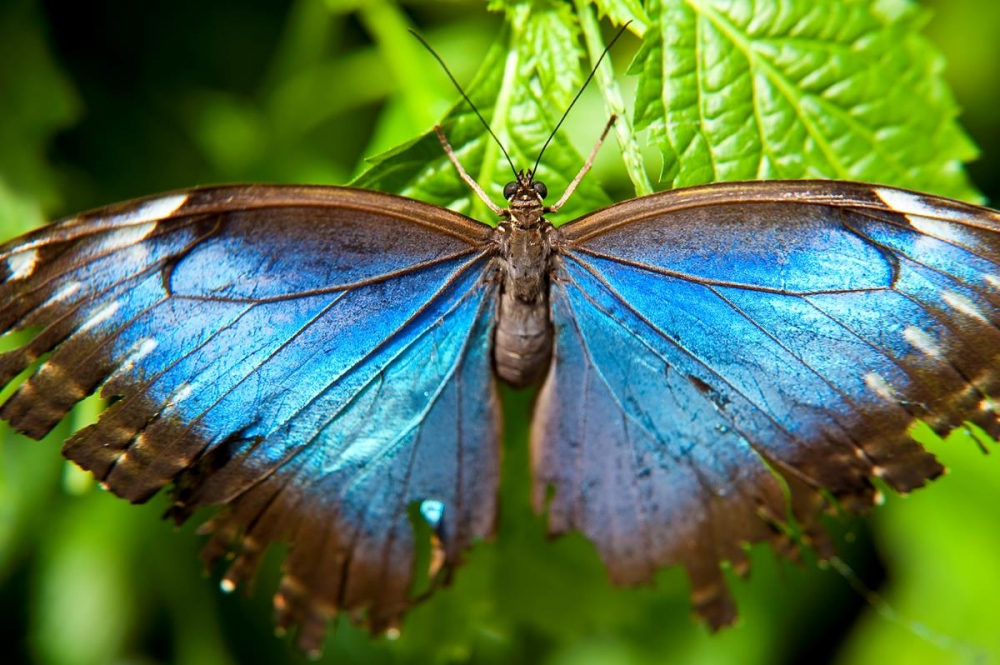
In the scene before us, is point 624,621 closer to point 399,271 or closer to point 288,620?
point 288,620

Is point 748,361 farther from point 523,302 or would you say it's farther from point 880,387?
point 523,302

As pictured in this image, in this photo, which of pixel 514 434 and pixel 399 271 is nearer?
pixel 399 271

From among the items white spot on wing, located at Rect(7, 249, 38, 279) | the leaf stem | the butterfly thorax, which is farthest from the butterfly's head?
white spot on wing, located at Rect(7, 249, 38, 279)

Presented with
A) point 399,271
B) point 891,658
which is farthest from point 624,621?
point 399,271

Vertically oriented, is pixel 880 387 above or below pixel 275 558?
below

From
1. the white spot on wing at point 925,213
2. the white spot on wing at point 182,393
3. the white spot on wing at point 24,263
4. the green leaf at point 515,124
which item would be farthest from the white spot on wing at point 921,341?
the white spot on wing at point 24,263

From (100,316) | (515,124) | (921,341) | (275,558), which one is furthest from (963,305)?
(275,558)

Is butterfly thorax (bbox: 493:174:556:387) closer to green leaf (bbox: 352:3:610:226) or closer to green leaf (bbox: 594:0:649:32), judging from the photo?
green leaf (bbox: 352:3:610:226)
